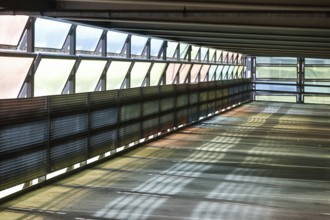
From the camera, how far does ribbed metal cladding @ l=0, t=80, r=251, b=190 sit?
8.82m

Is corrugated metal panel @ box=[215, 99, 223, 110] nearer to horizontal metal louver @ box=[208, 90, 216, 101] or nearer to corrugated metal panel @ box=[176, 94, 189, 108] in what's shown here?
horizontal metal louver @ box=[208, 90, 216, 101]

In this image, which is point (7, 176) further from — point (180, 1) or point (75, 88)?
point (75, 88)

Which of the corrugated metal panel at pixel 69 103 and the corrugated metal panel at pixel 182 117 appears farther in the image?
the corrugated metal panel at pixel 182 117

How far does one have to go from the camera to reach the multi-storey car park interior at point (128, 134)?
8.86 meters

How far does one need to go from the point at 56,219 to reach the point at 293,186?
5182 millimetres

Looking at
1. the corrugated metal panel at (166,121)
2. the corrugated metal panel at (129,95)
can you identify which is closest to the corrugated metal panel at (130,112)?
the corrugated metal panel at (129,95)

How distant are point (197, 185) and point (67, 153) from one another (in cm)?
273

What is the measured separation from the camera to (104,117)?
13094mm

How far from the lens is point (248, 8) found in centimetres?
1037

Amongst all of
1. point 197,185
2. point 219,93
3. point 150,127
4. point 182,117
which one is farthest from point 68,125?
point 219,93

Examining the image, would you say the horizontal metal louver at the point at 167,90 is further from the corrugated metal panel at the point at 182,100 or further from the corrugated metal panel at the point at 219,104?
the corrugated metal panel at the point at 219,104

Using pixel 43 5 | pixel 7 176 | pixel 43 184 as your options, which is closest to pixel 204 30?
pixel 43 5

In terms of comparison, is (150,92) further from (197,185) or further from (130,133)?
(197,185)

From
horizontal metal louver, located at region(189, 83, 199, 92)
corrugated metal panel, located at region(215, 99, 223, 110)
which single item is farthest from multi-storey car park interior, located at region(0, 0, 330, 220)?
corrugated metal panel, located at region(215, 99, 223, 110)
